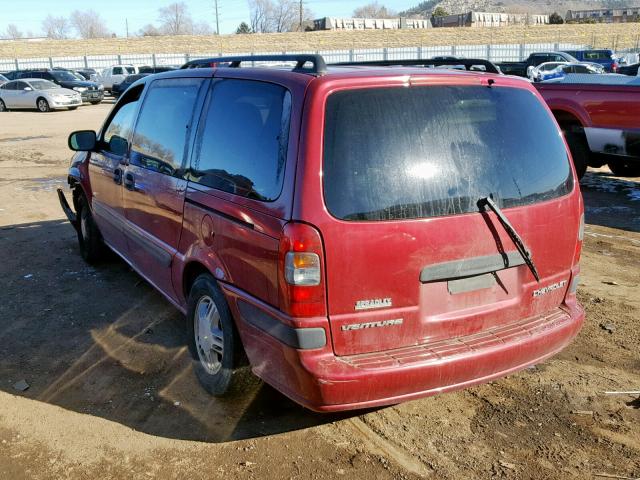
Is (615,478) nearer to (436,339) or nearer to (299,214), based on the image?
(436,339)

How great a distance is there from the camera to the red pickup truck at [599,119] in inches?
340

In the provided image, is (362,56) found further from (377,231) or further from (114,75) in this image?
(377,231)

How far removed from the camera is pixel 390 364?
2855 millimetres

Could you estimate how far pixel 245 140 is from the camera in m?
3.24

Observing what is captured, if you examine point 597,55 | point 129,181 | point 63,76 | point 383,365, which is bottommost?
point 383,365

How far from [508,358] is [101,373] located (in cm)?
254

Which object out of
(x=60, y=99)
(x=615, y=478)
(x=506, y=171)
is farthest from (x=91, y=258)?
(x=60, y=99)

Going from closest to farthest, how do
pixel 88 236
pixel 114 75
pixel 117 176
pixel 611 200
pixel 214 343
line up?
pixel 214 343, pixel 117 176, pixel 88 236, pixel 611 200, pixel 114 75

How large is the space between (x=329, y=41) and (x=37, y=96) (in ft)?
158

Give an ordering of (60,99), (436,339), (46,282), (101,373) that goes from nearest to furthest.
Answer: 1. (436,339)
2. (101,373)
3. (46,282)
4. (60,99)

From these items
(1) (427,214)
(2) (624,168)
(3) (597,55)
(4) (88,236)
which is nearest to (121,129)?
(4) (88,236)

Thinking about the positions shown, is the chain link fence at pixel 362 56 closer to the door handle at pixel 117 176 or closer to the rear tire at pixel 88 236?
the rear tire at pixel 88 236

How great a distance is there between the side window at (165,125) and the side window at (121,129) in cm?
22

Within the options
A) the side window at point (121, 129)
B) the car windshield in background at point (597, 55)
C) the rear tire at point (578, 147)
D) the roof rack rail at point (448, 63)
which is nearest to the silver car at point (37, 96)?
the rear tire at point (578, 147)
